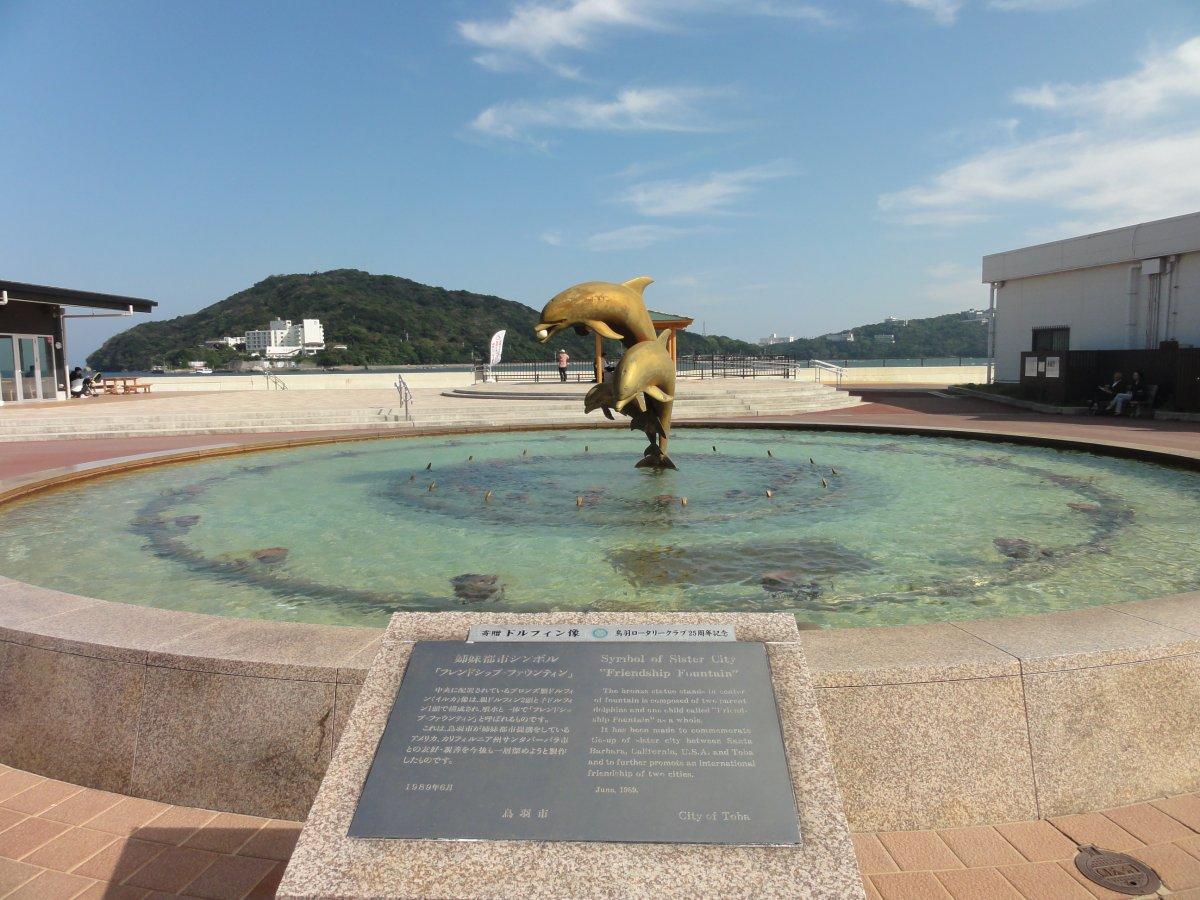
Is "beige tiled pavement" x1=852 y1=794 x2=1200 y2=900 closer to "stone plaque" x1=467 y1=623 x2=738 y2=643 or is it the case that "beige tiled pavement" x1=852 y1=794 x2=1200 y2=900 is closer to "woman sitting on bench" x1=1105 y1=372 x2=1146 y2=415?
"stone plaque" x1=467 y1=623 x2=738 y2=643

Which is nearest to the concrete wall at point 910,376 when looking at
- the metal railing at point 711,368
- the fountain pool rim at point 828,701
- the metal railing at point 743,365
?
the metal railing at point 711,368

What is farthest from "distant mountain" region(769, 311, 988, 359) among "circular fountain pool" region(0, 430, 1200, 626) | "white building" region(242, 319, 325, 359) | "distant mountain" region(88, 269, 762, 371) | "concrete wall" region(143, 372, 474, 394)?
"circular fountain pool" region(0, 430, 1200, 626)

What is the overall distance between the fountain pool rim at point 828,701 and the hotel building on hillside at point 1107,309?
1875 centimetres

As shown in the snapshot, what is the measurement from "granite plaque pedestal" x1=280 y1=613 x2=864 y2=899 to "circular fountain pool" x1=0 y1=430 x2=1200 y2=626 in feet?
8.48

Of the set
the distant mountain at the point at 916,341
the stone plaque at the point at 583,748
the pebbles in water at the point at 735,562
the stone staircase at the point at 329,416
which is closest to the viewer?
the stone plaque at the point at 583,748

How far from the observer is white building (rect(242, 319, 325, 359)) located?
9075 cm

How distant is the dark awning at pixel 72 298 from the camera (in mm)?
24641

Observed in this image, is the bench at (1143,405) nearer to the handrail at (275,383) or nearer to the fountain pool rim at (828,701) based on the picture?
the fountain pool rim at (828,701)

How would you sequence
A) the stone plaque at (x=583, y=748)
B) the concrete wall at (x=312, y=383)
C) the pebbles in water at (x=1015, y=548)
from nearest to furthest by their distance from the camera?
the stone plaque at (x=583, y=748) < the pebbles in water at (x=1015, y=548) < the concrete wall at (x=312, y=383)

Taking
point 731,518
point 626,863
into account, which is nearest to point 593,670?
point 626,863

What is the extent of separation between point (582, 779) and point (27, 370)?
103 feet

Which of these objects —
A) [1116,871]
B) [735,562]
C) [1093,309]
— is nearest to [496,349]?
[1093,309]

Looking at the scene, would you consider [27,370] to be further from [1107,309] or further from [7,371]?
[1107,309]

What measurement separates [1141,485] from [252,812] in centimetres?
1028
